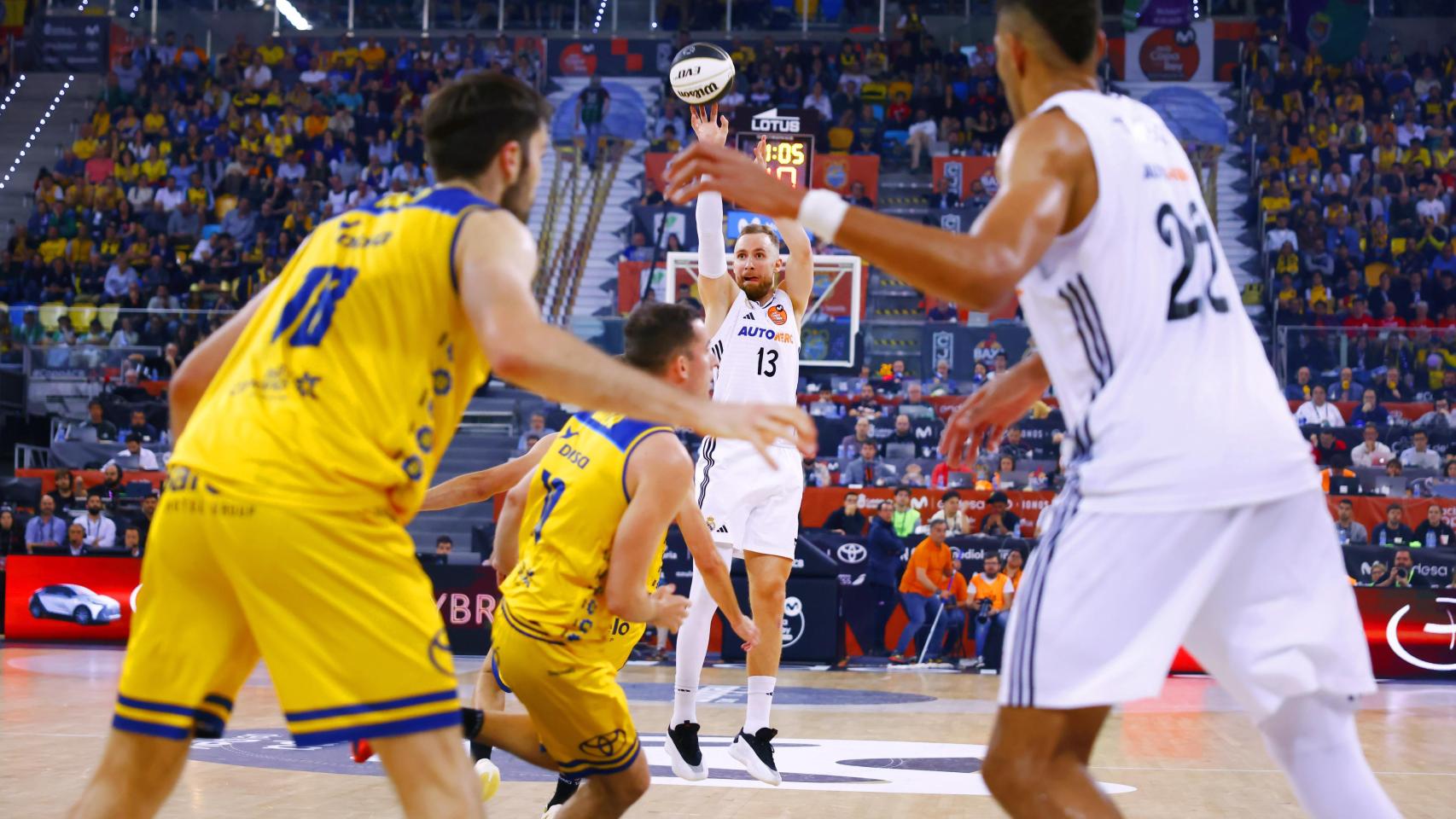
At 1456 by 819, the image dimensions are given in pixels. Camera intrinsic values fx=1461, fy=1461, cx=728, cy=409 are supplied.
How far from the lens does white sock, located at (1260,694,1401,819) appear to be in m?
3.09

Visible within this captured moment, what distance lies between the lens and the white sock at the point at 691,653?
6742mm

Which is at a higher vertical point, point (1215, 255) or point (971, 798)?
point (1215, 255)

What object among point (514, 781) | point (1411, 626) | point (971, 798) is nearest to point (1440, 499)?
point (1411, 626)

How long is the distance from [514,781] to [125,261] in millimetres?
20247

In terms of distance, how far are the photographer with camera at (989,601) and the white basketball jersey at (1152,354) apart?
11.7 m

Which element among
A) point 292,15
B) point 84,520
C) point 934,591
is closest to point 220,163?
point 292,15

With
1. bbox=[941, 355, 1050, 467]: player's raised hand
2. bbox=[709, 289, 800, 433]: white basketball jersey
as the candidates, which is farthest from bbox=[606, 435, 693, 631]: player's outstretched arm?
bbox=[709, 289, 800, 433]: white basketball jersey

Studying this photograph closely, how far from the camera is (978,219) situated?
3027mm

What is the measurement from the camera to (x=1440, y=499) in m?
15.8

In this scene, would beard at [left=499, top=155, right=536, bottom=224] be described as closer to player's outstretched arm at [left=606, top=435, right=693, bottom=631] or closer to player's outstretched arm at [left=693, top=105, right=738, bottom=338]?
player's outstretched arm at [left=606, top=435, right=693, bottom=631]

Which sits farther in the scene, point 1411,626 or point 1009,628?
point 1411,626

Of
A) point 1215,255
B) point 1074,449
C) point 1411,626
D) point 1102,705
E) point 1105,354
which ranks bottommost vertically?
point 1411,626

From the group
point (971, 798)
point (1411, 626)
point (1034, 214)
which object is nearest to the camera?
point (1034, 214)

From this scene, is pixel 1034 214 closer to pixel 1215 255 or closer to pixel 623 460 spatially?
pixel 1215 255
